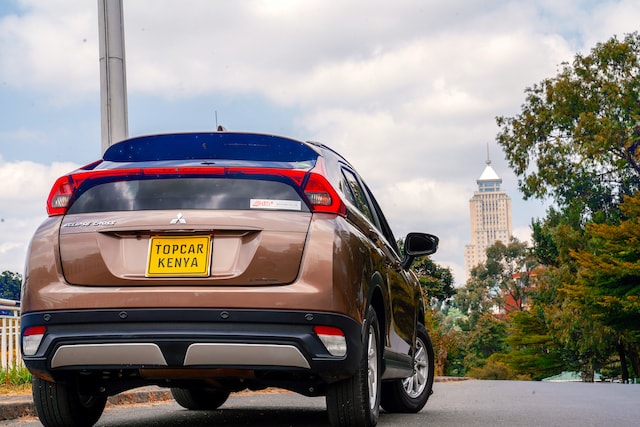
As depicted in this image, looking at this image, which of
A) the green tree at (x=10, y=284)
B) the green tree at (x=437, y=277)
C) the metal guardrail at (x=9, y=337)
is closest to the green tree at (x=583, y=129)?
the green tree at (x=437, y=277)

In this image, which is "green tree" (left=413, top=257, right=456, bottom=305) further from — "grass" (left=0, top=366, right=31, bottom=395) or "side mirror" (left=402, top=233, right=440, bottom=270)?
"side mirror" (left=402, top=233, right=440, bottom=270)

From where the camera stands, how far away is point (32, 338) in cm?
508

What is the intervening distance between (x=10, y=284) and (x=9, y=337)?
86.6 meters

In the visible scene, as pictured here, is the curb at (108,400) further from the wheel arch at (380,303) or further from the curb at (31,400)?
the wheel arch at (380,303)

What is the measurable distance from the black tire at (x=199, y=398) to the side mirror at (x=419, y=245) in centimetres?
198

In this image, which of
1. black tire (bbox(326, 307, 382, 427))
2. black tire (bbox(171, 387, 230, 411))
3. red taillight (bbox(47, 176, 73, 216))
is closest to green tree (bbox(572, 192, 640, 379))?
black tire (bbox(171, 387, 230, 411))

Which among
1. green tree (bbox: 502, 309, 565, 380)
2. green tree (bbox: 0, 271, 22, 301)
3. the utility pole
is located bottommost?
green tree (bbox: 502, 309, 565, 380)

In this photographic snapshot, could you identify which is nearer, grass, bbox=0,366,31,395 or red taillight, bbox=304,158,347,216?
red taillight, bbox=304,158,347,216

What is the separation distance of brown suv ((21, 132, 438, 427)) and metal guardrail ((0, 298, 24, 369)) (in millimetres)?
6943

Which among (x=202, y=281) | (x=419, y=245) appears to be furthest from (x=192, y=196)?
(x=419, y=245)

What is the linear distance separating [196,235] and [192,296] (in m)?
0.34

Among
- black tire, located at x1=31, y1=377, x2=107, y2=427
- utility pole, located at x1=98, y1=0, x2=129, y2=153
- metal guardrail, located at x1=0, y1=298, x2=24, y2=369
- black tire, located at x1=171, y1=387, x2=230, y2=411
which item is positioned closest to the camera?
black tire, located at x1=31, y1=377, x2=107, y2=427

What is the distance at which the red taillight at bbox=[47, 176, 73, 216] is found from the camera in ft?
17.2

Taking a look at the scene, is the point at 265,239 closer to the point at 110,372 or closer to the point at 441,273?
the point at 110,372
